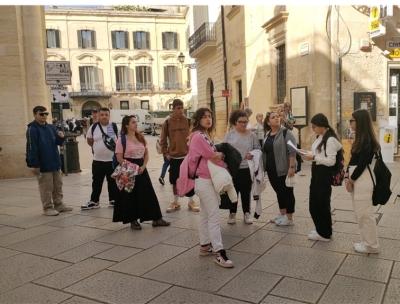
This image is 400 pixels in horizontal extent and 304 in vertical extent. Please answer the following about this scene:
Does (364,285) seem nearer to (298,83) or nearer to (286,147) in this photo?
(286,147)

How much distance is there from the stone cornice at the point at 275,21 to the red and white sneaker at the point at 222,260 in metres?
10.4

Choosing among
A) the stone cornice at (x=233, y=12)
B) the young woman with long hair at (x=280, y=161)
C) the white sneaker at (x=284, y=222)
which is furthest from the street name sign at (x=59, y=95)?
the stone cornice at (x=233, y=12)

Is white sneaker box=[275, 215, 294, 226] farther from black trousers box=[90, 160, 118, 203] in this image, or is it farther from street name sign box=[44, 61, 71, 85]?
street name sign box=[44, 61, 71, 85]

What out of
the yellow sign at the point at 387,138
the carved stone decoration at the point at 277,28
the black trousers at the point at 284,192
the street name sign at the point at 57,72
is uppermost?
the carved stone decoration at the point at 277,28

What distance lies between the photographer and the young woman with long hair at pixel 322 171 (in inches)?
171

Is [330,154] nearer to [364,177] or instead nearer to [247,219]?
[364,177]

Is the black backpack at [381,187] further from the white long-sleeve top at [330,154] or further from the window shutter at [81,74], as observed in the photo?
the window shutter at [81,74]

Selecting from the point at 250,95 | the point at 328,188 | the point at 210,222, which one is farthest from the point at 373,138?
the point at 250,95

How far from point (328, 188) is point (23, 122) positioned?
859 centimetres

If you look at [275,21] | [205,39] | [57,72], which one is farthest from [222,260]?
[205,39]

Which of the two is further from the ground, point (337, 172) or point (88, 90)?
point (88, 90)

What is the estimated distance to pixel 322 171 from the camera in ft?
14.6

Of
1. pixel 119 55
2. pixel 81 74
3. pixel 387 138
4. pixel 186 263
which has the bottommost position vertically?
pixel 186 263

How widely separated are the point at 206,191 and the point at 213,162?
0.31 m
